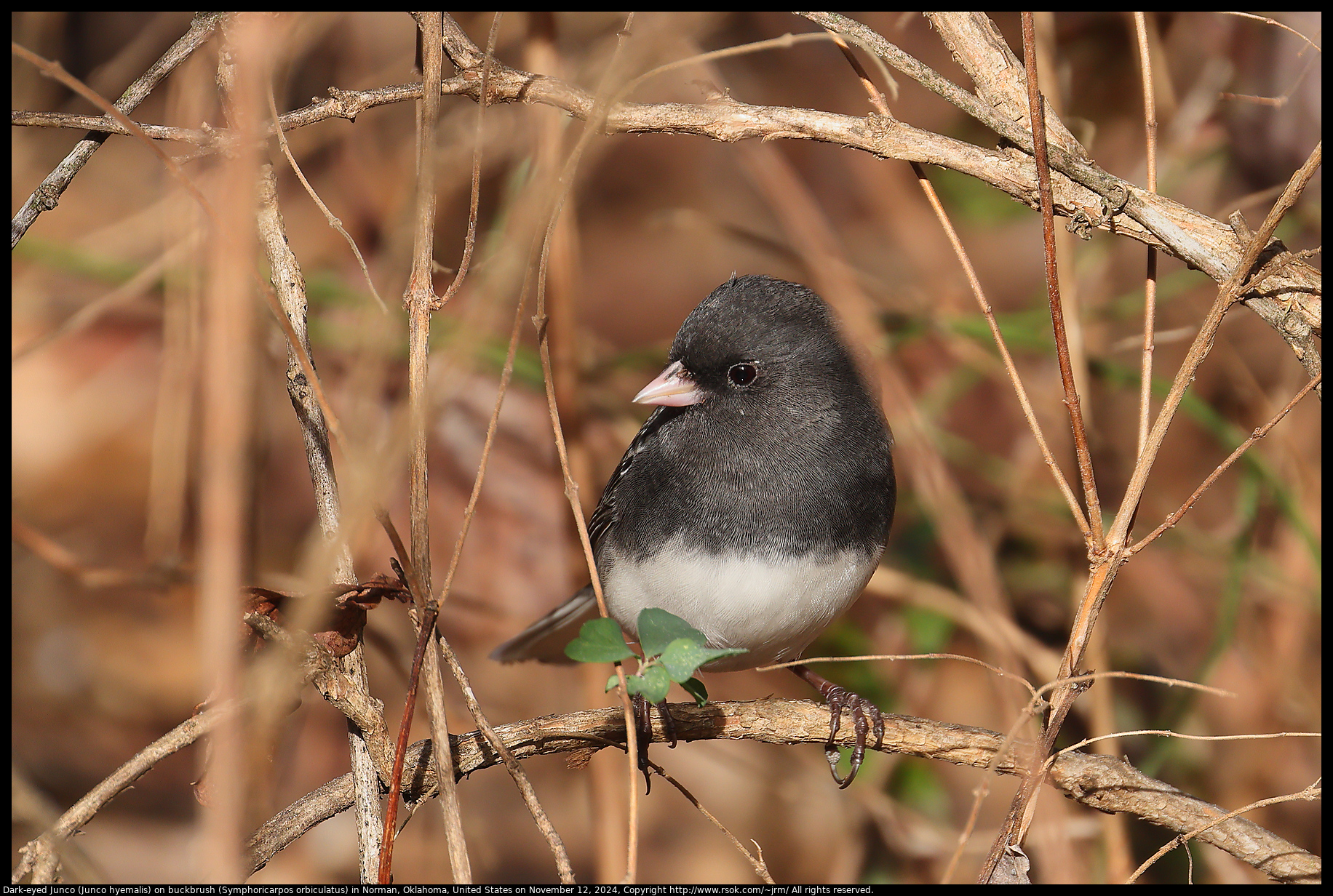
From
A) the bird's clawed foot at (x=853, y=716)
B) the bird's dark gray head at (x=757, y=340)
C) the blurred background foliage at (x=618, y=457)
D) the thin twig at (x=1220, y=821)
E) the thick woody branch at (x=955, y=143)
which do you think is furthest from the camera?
the blurred background foliage at (x=618, y=457)

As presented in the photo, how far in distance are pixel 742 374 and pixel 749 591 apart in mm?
453

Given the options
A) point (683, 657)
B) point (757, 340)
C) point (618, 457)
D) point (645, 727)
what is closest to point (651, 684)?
point (683, 657)

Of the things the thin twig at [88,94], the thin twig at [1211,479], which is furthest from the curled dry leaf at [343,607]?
the thin twig at [1211,479]

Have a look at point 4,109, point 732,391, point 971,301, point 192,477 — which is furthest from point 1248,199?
point 192,477

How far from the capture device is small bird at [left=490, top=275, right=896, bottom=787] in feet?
6.09

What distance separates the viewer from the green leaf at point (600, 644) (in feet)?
4.11

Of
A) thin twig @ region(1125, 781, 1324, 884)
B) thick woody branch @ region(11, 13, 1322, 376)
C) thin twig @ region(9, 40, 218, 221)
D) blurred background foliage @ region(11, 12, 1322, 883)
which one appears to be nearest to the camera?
thin twig @ region(9, 40, 218, 221)

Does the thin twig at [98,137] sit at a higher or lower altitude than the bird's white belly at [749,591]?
higher

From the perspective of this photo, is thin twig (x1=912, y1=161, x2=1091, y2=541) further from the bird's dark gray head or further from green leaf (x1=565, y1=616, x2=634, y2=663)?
green leaf (x1=565, y1=616, x2=634, y2=663)

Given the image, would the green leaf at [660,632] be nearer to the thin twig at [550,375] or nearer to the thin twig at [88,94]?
the thin twig at [550,375]

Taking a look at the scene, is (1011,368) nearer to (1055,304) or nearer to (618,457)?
(1055,304)

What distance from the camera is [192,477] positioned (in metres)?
2.48

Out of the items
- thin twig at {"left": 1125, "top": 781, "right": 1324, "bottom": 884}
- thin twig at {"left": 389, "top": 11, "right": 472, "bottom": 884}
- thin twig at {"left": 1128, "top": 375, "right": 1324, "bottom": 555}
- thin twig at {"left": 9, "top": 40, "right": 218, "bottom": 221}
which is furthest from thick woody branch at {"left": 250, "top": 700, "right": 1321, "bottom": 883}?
thin twig at {"left": 9, "top": 40, "right": 218, "bottom": 221}

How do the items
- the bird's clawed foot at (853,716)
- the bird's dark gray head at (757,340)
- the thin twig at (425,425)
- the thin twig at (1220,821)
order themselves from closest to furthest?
1. the thin twig at (425,425)
2. the thin twig at (1220,821)
3. the bird's clawed foot at (853,716)
4. the bird's dark gray head at (757,340)
